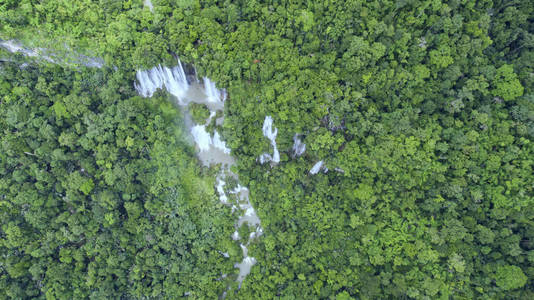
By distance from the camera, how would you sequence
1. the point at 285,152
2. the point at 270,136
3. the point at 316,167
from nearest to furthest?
1. the point at 316,167
2. the point at 270,136
3. the point at 285,152

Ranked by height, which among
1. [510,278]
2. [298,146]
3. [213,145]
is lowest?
[510,278]

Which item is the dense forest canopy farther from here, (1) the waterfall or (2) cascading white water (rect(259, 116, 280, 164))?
(1) the waterfall

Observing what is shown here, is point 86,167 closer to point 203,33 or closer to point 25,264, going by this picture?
point 25,264

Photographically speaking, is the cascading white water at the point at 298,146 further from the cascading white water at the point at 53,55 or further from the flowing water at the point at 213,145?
the cascading white water at the point at 53,55

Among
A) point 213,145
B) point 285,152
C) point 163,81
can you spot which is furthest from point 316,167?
point 163,81

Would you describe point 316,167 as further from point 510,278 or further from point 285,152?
point 510,278

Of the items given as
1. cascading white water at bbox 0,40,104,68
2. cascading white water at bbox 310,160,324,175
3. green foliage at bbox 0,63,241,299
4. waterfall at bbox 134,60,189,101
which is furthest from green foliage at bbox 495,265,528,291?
cascading white water at bbox 0,40,104,68

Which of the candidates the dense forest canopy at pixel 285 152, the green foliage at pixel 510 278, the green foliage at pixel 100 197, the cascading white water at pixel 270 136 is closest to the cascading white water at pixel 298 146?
Result: the dense forest canopy at pixel 285 152
